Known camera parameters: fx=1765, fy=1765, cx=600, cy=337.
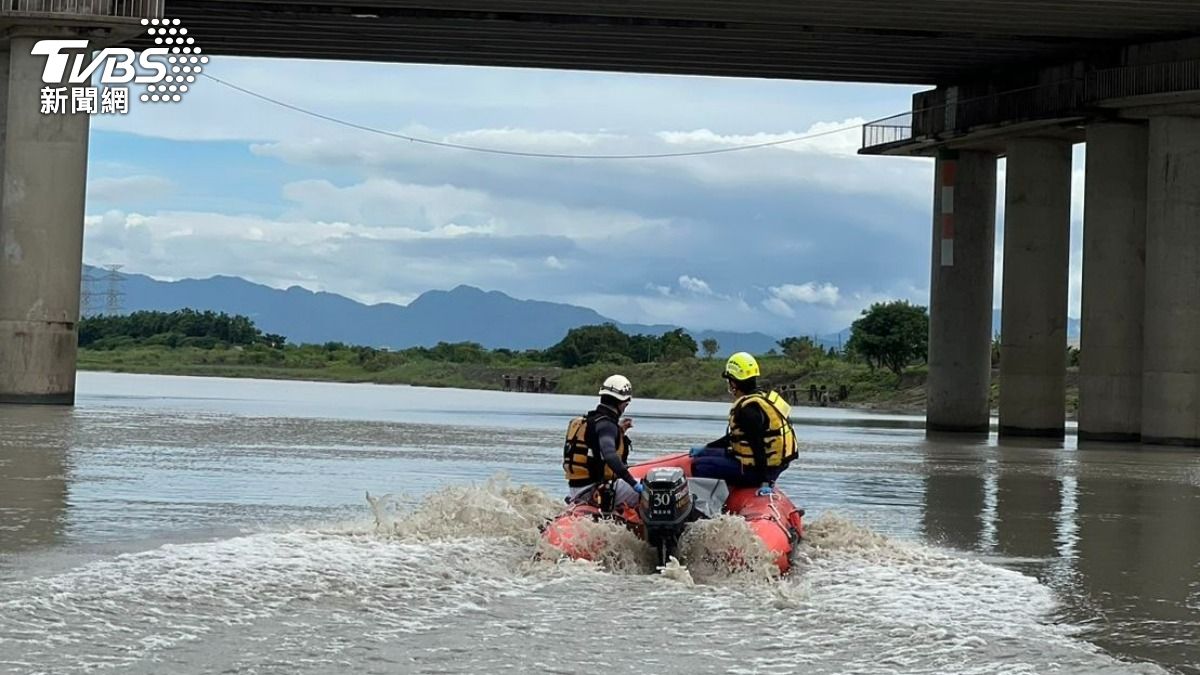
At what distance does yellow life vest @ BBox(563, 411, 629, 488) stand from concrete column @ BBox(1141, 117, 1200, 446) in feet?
108

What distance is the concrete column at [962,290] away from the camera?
181 ft

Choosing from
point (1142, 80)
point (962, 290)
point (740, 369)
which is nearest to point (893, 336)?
point (962, 290)

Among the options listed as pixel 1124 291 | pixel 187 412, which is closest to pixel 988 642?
pixel 187 412

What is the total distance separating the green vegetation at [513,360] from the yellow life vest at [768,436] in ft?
246

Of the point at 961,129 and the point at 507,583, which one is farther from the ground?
the point at 961,129

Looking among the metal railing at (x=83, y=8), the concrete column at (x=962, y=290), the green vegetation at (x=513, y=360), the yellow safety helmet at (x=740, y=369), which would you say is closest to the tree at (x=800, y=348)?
the green vegetation at (x=513, y=360)

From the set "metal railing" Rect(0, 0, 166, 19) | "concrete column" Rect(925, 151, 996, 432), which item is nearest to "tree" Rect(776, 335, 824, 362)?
"concrete column" Rect(925, 151, 996, 432)

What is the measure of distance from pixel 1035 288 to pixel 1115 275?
13.1ft

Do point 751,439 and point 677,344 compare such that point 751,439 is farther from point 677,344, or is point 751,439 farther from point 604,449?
point 677,344

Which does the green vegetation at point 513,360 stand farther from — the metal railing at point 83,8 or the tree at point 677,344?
the metal railing at point 83,8

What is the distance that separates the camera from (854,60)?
165ft

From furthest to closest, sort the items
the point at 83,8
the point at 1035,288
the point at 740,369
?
the point at 1035,288, the point at 83,8, the point at 740,369

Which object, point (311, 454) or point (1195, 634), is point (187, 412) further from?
point (1195, 634)

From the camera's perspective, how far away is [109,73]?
4266 cm
